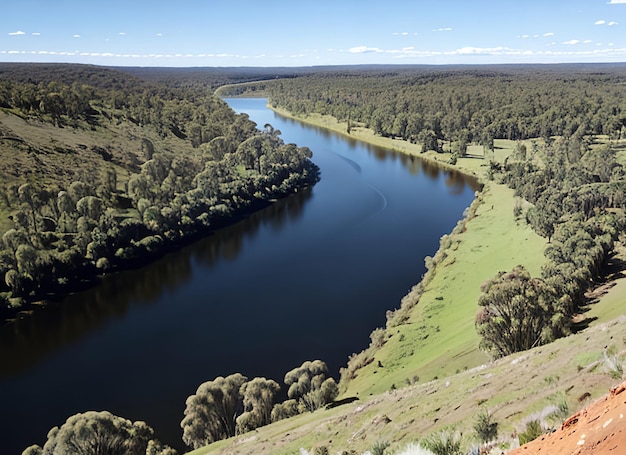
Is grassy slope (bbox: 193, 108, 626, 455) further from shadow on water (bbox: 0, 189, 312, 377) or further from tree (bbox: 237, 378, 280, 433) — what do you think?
shadow on water (bbox: 0, 189, 312, 377)

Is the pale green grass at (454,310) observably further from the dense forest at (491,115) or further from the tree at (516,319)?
the dense forest at (491,115)

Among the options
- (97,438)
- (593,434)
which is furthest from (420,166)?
(593,434)

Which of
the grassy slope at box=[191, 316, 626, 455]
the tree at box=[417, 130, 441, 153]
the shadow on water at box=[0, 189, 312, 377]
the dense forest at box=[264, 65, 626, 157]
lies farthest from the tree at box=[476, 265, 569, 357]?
the tree at box=[417, 130, 441, 153]

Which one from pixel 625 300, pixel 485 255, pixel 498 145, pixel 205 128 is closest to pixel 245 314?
pixel 485 255

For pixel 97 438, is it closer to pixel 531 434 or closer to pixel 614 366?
pixel 531 434

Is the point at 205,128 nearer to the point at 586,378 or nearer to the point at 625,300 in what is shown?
the point at 625,300

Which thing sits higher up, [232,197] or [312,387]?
[232,197]

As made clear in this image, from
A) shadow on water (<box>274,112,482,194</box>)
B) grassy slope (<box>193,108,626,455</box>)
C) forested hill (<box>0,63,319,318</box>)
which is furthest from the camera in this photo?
shadow on water (<box>274,112,482,194</box>)
